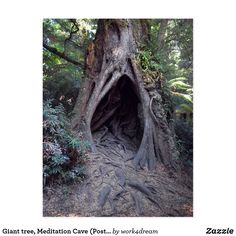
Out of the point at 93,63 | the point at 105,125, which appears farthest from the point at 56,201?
the point at 93,63

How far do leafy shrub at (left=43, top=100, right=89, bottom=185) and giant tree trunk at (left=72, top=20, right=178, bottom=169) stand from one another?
1066mm

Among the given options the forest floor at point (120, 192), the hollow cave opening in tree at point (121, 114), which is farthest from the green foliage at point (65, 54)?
the forest floor at point (120, 192)

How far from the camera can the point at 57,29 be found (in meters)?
9.01

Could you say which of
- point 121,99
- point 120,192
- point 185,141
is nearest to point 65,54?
point 121,99

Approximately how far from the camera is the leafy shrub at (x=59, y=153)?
15.6ft

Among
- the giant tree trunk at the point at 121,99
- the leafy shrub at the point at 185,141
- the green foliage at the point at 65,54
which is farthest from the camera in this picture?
the green foliage at the point at 65,54

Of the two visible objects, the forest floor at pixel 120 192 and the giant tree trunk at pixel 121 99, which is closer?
the forest floor at pixel 120 192

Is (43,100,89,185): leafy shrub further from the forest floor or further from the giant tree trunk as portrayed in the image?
the giant tree trunk

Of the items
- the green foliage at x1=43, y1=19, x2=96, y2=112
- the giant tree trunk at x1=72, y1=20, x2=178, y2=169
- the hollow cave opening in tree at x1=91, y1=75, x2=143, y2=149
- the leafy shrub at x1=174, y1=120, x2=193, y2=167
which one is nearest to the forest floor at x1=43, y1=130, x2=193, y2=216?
the giant tree trunk at x1=72, y1=20, x2=178, y2=169

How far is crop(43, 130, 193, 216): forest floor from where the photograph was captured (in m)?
4.86

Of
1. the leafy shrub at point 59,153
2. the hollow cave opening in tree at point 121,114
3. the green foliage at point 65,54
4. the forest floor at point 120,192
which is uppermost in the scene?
the green foliage at point 65,54

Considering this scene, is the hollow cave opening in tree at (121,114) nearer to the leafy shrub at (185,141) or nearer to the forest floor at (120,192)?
the leafy shrub at (185,141)

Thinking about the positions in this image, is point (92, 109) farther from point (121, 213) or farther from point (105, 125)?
point (121, 213)
